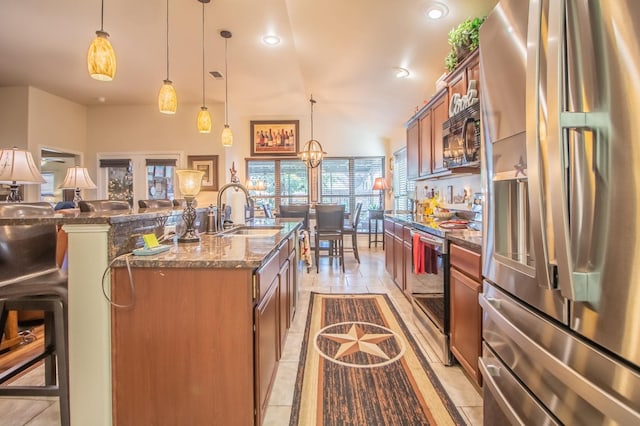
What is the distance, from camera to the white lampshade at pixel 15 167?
256 centimetres

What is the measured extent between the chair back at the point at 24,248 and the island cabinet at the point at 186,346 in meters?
0.71

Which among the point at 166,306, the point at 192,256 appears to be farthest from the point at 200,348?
the point at 192,256

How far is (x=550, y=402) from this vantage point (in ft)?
2.85

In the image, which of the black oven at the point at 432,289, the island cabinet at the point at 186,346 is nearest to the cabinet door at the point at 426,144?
the black oven at the point at 432,289

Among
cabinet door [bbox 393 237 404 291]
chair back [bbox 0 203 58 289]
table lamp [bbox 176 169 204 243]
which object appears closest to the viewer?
chair back [bbox 0 203 58 289]

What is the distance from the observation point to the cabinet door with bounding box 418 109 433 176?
3414mm

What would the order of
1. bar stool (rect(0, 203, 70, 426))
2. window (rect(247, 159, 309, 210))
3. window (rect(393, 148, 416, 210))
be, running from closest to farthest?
bar stool (rect(0, 203, 70, 426)) → window (rect(393, 148, 416, 210)) → window (rect(247, 159, 309, 210))

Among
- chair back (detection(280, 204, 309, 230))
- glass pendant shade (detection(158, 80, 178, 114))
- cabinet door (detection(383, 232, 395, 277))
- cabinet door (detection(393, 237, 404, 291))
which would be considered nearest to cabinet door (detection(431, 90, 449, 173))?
cabinet door (detection(393, 237, 404, 291))

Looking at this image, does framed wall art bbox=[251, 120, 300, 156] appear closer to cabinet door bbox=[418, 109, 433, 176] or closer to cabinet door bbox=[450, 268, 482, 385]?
cabinet door bbox=[418, 109, 433, 176]

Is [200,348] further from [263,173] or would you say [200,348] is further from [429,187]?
[263,173]

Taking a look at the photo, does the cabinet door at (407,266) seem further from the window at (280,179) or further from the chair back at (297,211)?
→ the window at (280,179)

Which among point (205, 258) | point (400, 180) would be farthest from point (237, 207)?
point (400, 180)

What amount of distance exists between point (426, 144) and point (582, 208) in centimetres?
297

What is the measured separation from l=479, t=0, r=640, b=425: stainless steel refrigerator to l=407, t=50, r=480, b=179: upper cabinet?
1626 mm
